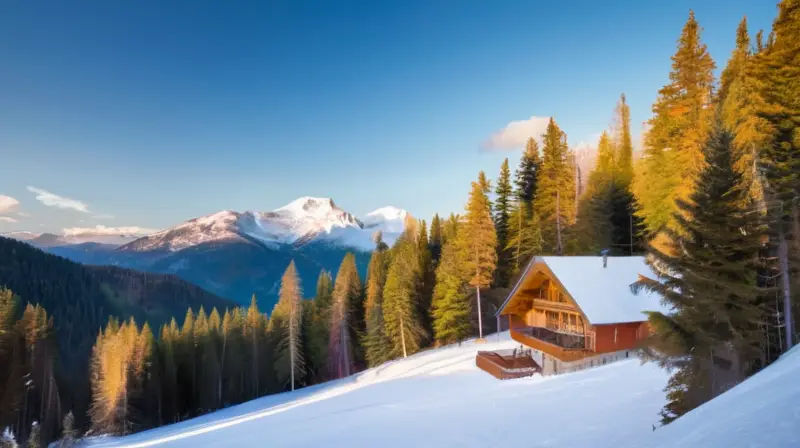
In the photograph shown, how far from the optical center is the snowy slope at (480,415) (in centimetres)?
1155

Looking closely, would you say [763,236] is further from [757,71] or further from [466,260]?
[466,260]

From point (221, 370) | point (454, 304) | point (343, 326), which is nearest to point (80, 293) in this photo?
point (221, 370)

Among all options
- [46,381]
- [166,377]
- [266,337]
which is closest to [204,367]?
[166,377]

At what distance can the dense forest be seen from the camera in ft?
35.0

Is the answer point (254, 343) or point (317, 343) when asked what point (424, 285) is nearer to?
point (317, 343)

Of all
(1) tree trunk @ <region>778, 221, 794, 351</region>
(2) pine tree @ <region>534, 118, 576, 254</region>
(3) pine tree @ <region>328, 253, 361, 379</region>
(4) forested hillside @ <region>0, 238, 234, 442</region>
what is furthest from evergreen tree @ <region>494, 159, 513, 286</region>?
(4) forested hillside @ <region>0, 238, 234, 442</region>

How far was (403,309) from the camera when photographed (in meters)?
40.2

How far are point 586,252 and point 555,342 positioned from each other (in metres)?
15.2

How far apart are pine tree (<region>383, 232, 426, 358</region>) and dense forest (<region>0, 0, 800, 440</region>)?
20 centimetres

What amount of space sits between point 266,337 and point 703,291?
54080 millimetres

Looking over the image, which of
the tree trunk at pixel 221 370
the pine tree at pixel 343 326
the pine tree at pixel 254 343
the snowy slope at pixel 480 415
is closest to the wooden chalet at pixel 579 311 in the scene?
the snowy slope at pixel 480 415

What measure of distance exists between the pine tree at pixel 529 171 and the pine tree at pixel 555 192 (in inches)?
206

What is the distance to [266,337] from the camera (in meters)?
56.1

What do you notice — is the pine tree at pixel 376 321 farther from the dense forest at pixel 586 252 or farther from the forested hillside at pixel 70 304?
Answer: the forested hillside at pixel 70 304
